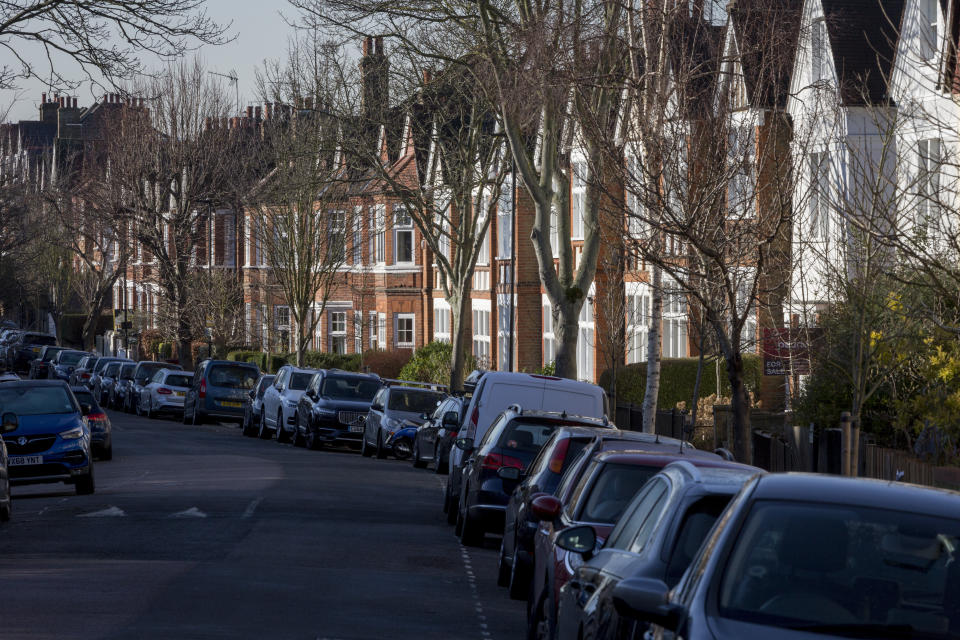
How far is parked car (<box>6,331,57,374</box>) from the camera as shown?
77688 mm

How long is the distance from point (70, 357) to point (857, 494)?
62.5 m

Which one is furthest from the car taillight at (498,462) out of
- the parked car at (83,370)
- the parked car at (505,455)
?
the parked car at (83,370)

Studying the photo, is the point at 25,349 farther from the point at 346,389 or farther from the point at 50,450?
the point at 50,450

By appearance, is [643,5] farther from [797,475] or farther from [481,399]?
[797,475]

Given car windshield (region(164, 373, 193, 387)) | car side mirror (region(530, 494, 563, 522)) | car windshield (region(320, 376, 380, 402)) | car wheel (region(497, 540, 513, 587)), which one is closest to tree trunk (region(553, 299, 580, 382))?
car windshield (region(320, 376, 380, 402))

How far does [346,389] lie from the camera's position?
112 feet

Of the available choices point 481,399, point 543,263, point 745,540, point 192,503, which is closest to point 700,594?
point 745,540

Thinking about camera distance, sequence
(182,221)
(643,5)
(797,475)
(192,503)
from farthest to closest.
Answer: (182,221), (192,503), (643,5), (797,475)

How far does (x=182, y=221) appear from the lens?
176 ft

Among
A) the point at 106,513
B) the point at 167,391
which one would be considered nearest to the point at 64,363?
the point at 167,391

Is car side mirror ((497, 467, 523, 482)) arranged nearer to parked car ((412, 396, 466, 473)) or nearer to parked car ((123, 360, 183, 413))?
parked car ((412, 396, 466, 473))

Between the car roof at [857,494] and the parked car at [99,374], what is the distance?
52.1 meters

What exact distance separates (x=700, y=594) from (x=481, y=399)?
47.3ft

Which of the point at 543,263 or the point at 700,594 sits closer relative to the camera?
the point at 700,594
